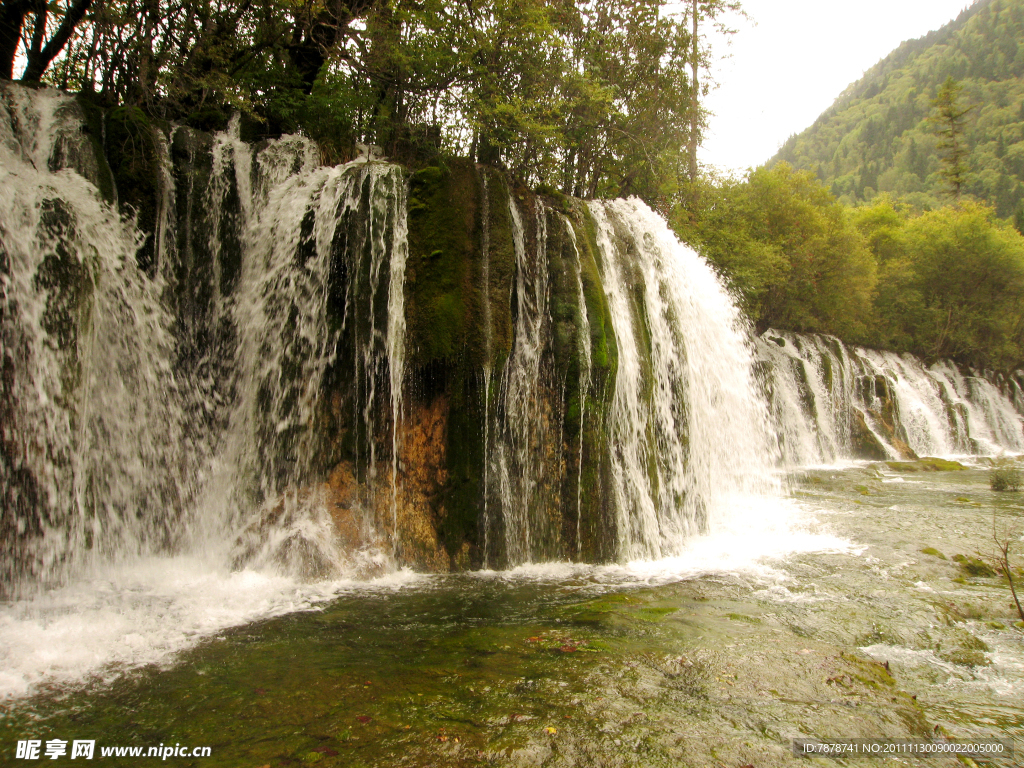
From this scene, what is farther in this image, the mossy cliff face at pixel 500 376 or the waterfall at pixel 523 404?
the waterfall at pixel 523 404

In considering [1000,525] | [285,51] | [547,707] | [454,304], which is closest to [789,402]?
[1000,525]

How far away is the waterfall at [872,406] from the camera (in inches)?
736

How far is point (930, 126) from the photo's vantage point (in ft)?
270

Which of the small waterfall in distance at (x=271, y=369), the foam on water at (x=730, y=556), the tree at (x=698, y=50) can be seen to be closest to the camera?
the small waterfall in distance at (x=271, y=369)

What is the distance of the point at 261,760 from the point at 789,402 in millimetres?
18329

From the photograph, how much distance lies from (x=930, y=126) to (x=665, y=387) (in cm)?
9863

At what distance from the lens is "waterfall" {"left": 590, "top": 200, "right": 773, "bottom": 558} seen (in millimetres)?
8047

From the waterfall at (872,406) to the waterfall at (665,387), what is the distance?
7277mm

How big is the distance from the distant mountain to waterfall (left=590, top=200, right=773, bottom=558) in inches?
2300

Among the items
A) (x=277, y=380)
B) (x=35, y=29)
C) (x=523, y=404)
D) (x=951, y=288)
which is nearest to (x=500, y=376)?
(x=523, y=404)

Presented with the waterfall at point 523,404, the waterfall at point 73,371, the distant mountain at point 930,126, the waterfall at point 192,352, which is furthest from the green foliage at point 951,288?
the distant mountain at point 930,126

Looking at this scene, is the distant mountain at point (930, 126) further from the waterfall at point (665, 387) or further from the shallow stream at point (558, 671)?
the shallow stream at point (558, 671)

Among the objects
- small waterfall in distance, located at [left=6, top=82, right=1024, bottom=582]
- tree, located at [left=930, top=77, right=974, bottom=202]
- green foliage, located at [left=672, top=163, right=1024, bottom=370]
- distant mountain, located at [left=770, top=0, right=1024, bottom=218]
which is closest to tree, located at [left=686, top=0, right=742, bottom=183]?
green foliage, located at [left=672, top=163, right=1024, bottom=370]

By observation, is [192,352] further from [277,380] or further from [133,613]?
[133,613]
